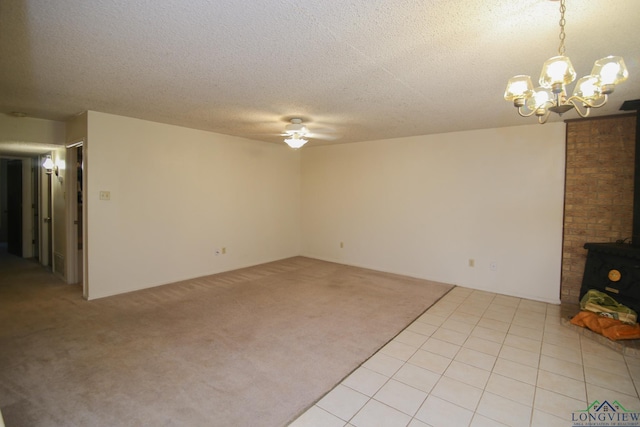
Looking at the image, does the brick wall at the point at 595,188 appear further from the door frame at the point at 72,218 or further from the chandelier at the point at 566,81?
the door frame at the point at 72,218

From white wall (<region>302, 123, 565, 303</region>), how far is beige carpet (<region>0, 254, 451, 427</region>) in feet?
2.42

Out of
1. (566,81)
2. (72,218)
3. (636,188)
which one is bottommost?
(72,218)

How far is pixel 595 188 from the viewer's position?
12.2 ft

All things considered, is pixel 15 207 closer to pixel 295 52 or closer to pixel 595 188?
pixel 295 52

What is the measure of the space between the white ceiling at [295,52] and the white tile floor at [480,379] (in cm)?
236

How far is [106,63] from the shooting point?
2332mm

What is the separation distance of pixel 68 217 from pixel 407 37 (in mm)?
5196

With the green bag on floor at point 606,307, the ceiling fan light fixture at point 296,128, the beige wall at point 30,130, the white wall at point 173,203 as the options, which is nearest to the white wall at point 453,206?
the green bag on floor at point 606,307

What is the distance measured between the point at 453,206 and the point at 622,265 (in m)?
2.01

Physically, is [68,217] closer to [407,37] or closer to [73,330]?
[73,330]

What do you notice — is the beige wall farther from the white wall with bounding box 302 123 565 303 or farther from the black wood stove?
the black wood stove

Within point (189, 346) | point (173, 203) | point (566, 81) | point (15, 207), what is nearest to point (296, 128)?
point (173, 203)

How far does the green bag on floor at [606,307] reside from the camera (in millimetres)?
2936

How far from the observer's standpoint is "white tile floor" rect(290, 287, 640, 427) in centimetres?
193
